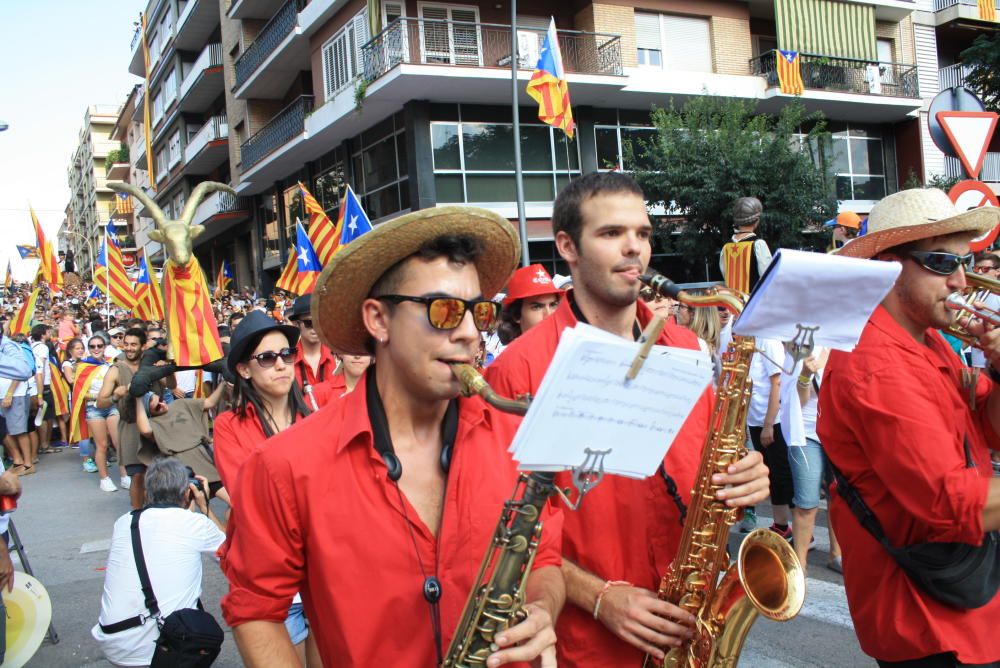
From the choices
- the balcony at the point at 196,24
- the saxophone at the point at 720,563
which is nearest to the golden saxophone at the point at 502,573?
the saxophone at the point at 720,563

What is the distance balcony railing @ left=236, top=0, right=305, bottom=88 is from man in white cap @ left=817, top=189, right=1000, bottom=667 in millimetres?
26513

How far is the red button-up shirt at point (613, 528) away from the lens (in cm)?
262

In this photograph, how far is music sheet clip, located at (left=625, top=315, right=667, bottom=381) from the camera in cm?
149

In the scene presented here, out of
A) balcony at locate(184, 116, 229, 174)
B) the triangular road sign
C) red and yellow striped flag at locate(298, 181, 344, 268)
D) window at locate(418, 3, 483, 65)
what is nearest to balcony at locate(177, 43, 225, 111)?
balcony at locate(184, 116, 229, 174)

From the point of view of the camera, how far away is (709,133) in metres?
21.7

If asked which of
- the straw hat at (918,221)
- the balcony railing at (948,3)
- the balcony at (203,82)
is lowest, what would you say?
the straw hat at (918,221)

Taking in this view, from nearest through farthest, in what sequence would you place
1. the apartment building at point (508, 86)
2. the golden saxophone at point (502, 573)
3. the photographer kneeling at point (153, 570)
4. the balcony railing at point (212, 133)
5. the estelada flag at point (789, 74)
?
the golden saxophone at point (502, 573)
the photographer kneeling at point (153, 570)
the apartment building at point (508, 86)
the estelada flag at point (789, 74)
the balcony railing at point (212, 133)

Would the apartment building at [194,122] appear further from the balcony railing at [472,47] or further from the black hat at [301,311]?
the black hat at [301,311]

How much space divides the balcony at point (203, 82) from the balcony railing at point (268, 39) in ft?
13.3

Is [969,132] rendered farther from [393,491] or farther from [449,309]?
[393,491]

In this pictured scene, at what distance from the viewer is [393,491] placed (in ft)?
6.93

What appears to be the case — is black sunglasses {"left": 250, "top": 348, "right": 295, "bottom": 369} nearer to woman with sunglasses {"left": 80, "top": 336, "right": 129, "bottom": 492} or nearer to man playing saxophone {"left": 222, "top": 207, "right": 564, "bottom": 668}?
man playing saxophone {"left": 222, "top": 207, "right": 564, "bottom": 668}

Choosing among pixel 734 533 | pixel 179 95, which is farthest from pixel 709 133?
pixel 179 95

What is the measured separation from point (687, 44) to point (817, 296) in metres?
24.8
